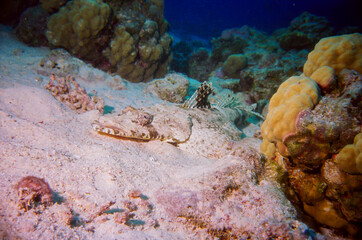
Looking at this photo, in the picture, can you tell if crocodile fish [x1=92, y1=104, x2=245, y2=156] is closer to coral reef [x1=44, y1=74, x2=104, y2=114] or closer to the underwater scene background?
the underwater scene background

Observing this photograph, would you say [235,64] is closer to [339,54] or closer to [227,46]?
[227,46]

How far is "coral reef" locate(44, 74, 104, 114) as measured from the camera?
4785mm

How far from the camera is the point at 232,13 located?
6406cm

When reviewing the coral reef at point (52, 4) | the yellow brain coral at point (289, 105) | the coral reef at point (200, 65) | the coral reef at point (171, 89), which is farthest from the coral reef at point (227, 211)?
the coral reef at point (200, 65)

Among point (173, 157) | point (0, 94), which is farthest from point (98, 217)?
point (0, 94)

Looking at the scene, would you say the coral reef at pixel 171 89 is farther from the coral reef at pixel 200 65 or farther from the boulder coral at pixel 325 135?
the coral reef at pixel 200 65

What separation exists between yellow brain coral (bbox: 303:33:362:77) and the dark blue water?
137 ft

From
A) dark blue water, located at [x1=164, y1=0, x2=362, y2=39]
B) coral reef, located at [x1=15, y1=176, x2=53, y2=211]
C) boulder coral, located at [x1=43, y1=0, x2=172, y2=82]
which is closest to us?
coral reef, located at [x1=15, y1=176, x2=53, y2=211]

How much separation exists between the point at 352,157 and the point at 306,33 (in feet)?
46.3

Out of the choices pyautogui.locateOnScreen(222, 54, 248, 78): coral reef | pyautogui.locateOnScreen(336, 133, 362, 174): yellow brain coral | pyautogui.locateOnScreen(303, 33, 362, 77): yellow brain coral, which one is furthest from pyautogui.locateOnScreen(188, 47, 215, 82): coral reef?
pyautogui.locateOnScreen(336, 133, 362, 174): yellow brain coral

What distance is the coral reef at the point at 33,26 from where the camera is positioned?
809 centimetres

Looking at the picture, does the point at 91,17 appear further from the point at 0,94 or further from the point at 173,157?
the point at 173,157

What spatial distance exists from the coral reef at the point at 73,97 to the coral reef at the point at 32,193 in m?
3.10

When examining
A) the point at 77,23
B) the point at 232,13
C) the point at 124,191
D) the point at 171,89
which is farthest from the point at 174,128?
the point at 232,13
